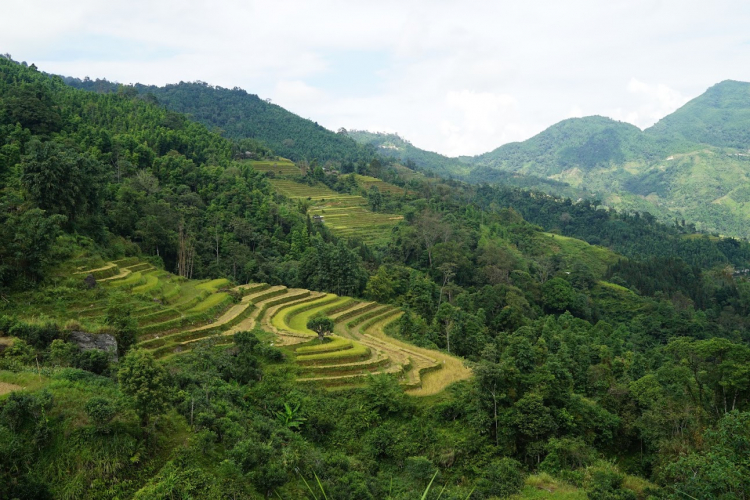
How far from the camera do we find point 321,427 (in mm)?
16938

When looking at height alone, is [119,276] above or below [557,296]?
above

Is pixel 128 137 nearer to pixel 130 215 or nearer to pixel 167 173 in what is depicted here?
pixel 167 173

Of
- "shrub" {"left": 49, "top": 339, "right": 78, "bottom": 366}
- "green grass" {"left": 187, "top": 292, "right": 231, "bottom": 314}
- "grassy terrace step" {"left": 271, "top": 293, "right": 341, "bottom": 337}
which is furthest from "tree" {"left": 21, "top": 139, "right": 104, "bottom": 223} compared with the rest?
"shrub" {"left": 49, "top": 339, "right": 78, "bottom": 366}

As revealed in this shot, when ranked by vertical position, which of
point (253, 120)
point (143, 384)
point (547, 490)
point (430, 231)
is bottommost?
point (547, 490)

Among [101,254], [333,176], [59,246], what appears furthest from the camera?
[333,176]

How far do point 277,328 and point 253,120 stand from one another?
109 metres

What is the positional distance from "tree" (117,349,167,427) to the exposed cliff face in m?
5.63

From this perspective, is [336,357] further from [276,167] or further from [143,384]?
[276,167]

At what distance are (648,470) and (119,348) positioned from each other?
19.4 m

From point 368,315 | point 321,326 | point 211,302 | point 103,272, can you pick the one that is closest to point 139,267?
point 103,272

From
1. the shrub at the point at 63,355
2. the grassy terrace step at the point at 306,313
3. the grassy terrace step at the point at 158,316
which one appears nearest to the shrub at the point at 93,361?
the shrub at the point at 63,355

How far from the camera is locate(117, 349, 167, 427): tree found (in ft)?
35.3

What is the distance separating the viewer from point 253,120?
4815 inches

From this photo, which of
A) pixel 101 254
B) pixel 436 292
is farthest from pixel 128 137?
pixel 436 292
